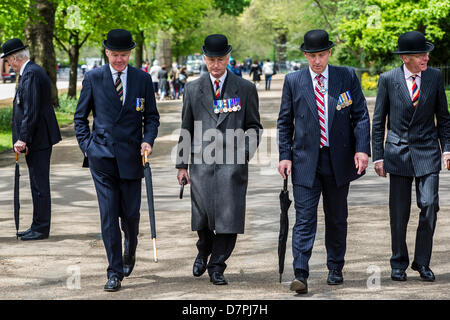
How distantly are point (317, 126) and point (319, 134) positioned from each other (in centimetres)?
6

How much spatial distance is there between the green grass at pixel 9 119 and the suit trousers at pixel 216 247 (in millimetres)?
11236

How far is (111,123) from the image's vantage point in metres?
6.50

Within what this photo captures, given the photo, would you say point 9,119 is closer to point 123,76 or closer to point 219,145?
point 123,76

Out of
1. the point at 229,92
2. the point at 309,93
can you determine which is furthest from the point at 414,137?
the point at 229,92

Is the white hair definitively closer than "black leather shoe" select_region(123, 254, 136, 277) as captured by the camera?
No

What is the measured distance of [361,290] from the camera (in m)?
6.23

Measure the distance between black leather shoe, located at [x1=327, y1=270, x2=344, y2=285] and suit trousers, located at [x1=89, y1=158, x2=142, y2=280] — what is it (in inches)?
61.2

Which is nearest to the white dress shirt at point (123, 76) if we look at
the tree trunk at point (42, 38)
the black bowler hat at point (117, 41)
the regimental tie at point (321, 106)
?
the black bowler hat at point (117, 41)

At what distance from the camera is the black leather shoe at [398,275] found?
21.5 ft

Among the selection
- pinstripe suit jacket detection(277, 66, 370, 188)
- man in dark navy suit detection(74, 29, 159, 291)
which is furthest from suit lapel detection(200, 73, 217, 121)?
pinstripe suit jacket detection(277, 66, 370, 188)

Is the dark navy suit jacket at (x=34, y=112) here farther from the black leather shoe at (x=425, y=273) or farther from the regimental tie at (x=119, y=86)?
the black leather shoe at (x=425, y=273)

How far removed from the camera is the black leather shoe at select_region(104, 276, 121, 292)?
630 cm

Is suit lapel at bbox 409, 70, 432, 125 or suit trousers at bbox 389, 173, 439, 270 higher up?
suit lapel at bbox 409, 70, 432, 125

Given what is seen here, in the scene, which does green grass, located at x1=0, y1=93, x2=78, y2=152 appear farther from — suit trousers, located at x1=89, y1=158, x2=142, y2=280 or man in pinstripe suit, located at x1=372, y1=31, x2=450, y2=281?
man in pinstripe suit, located at x1=372, y1=31, x2=450, y2=281
